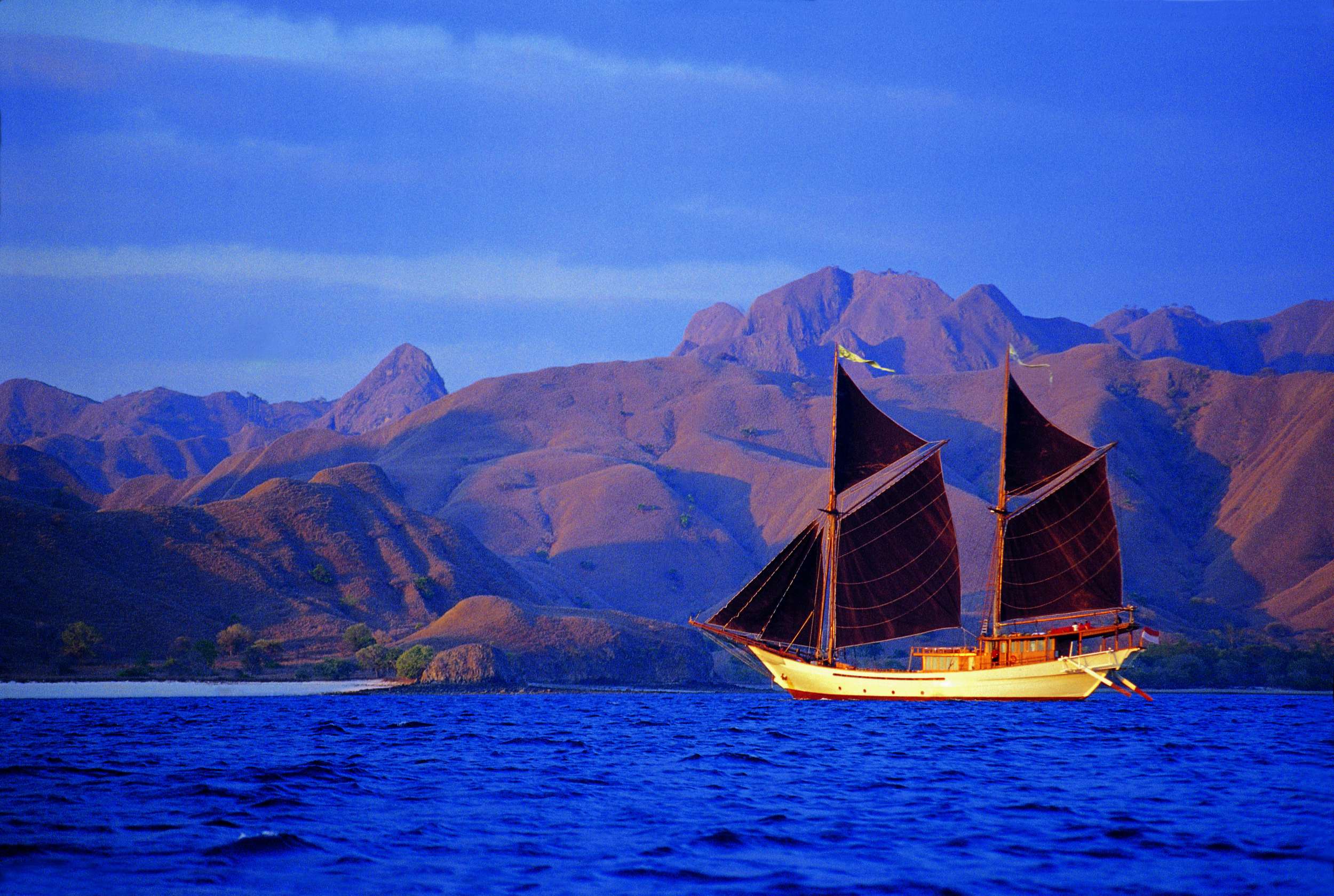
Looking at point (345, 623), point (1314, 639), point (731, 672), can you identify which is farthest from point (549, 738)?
point (1314, 639)

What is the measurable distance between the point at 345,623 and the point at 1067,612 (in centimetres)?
5695

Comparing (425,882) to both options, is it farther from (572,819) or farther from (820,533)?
(820,533)

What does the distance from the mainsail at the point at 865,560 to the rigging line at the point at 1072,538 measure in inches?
129

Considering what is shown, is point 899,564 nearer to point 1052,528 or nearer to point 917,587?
point 917,587

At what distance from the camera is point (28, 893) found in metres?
16.1

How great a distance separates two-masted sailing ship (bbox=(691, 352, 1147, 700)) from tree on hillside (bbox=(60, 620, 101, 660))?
1520 inches

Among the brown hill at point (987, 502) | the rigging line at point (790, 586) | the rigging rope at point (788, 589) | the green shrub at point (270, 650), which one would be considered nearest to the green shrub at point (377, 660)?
the green shrub at point (270, 650)

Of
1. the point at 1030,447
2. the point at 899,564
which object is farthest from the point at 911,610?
the point at 1030,447

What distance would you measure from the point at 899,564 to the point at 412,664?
109 feet

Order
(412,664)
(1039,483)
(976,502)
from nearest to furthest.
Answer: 1. (1039,483)
2. (412,664)
3. (976,502)

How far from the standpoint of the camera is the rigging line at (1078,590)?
5803 cm

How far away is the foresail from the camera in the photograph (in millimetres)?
57156

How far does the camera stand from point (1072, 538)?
5784 cm

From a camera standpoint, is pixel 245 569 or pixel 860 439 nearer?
pixel 860 439
